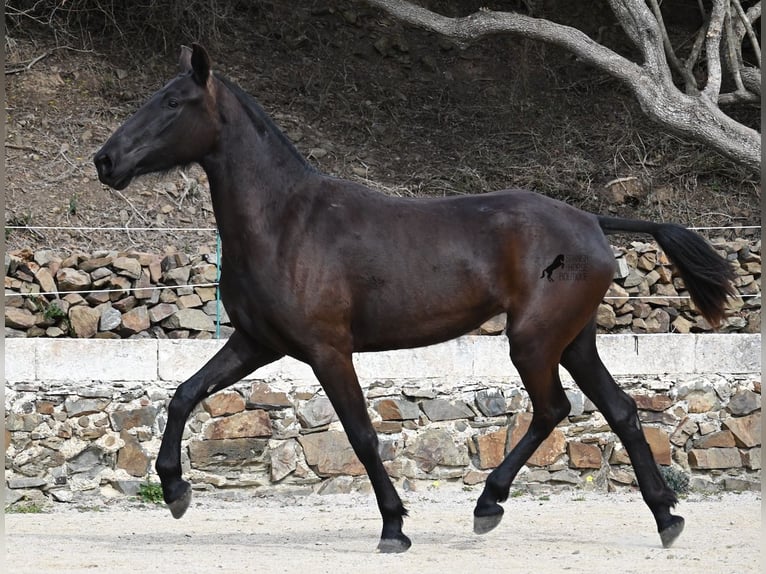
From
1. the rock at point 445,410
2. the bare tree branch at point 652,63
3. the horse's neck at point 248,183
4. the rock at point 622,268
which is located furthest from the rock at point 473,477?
the bare tree branch at point 652,63

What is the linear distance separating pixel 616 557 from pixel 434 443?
2679 millimetres

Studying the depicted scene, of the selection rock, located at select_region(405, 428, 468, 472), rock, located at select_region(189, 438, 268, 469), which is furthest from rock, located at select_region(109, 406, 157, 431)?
rock, located at select_region(405, 428, 468, 472)

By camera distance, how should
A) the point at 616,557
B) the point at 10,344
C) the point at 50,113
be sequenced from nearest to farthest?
1. the point at 616,557
2. the point at 10,344
3. the point at 50,113

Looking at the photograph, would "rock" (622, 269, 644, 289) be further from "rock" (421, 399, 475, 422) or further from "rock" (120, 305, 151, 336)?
"rock" (120, 305, 151, 336)

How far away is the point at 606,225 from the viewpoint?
5.62 meters

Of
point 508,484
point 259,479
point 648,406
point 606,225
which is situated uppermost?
point 606,225

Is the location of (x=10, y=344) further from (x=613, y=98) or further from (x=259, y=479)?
(x=613, y=98)

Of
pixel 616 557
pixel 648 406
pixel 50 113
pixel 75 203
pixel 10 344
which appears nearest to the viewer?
pixel 616 557

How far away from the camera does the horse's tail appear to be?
18.7 ft

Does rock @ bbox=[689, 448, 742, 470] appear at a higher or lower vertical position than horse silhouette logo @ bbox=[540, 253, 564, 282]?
lower

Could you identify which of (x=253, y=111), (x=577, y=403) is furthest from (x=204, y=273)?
(x=253, y=111)

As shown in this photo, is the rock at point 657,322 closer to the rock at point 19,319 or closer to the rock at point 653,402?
the rock at point 653,402

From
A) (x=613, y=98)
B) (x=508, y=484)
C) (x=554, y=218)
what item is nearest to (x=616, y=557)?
(x=508, y=484)

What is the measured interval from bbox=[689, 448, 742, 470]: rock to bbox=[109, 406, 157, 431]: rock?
3.84 m
